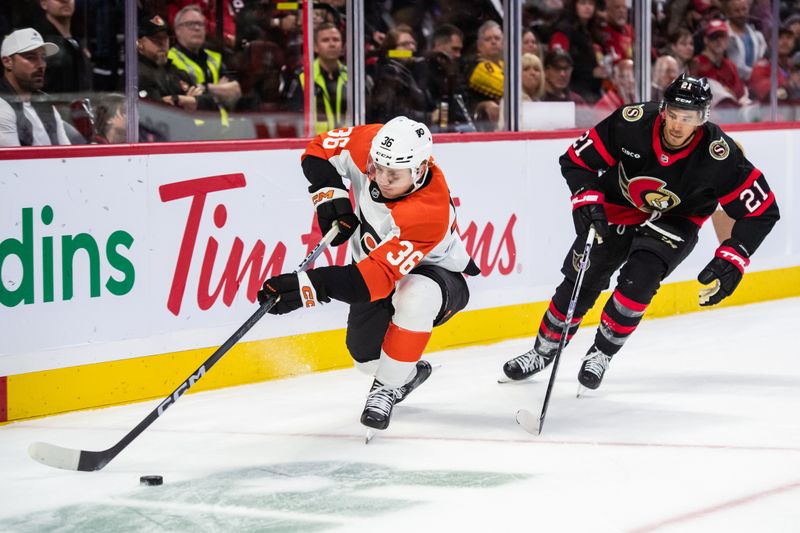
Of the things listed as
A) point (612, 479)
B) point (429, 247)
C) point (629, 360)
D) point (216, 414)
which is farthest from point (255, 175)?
point (612, 479)

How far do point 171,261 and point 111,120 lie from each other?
0.52 meters

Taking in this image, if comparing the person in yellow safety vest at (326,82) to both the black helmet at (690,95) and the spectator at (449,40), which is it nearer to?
Result: the spectator at (449,40)

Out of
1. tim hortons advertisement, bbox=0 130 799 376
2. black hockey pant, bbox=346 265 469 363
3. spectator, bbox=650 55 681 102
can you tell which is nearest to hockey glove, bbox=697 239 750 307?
black hockey pant, bbox=346 265 469 363

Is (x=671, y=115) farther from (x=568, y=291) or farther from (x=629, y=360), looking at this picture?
(x=629, y=360)

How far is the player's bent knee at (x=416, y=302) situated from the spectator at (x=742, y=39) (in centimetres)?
403

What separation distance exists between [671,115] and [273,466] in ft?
5.45

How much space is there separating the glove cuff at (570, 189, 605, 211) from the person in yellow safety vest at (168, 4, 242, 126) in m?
1.35

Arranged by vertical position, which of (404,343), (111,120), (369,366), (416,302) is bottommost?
(369,366)

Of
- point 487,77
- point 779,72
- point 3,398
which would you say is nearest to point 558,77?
point 487,77

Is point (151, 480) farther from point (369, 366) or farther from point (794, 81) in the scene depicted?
point (794, 81)

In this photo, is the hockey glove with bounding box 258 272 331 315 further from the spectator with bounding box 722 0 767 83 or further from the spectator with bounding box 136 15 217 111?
the spectator with bounding box 722 0 767 83

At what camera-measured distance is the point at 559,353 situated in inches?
165

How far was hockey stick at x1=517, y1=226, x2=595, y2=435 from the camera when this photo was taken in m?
3.93

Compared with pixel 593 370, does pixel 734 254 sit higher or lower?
higher
